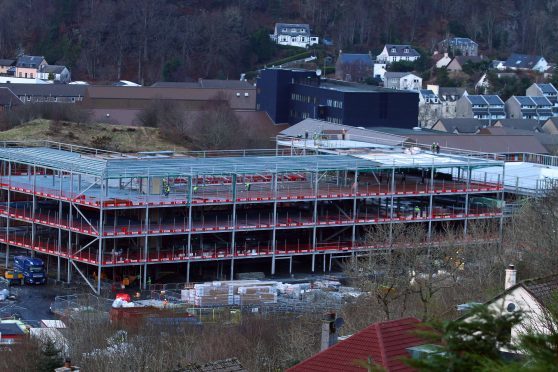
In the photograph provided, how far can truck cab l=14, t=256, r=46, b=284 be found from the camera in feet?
121

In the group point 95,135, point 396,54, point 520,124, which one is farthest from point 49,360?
point 396,54

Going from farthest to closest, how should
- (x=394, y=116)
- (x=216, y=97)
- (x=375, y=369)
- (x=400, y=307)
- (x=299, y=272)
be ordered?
(x=216, y=97)
(x=394, y=116)
(x=299, y=272)
(x=400, y=307)
(x=375, y=369)

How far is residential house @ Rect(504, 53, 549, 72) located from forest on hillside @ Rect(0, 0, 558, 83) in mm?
5677

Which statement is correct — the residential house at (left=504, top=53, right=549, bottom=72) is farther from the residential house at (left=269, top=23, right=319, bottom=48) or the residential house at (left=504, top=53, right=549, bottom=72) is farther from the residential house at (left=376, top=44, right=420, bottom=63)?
the residential house at (left=269, top=23, right=319, bottom=48)

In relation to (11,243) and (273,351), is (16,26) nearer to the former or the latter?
(11,243)

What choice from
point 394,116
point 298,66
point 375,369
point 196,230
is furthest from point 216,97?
point 375,369

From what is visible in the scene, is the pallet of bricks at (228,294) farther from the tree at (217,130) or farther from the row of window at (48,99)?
the row of window at (48,99)

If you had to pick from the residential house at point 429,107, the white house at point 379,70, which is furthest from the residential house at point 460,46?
the residential house at point 429,107

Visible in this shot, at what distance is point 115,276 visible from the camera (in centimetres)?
3759

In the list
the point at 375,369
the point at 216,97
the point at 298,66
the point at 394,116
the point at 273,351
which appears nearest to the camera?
the point at 375,369

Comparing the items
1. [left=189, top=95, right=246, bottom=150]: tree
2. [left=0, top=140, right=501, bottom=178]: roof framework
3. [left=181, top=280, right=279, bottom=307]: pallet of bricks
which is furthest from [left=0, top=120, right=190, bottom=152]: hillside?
[left=181, top=280, right=279, bottom=307]: pallet of bricks

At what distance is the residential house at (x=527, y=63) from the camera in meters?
97.4

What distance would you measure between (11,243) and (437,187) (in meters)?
14.2

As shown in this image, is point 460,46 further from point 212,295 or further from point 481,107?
point 212,295
